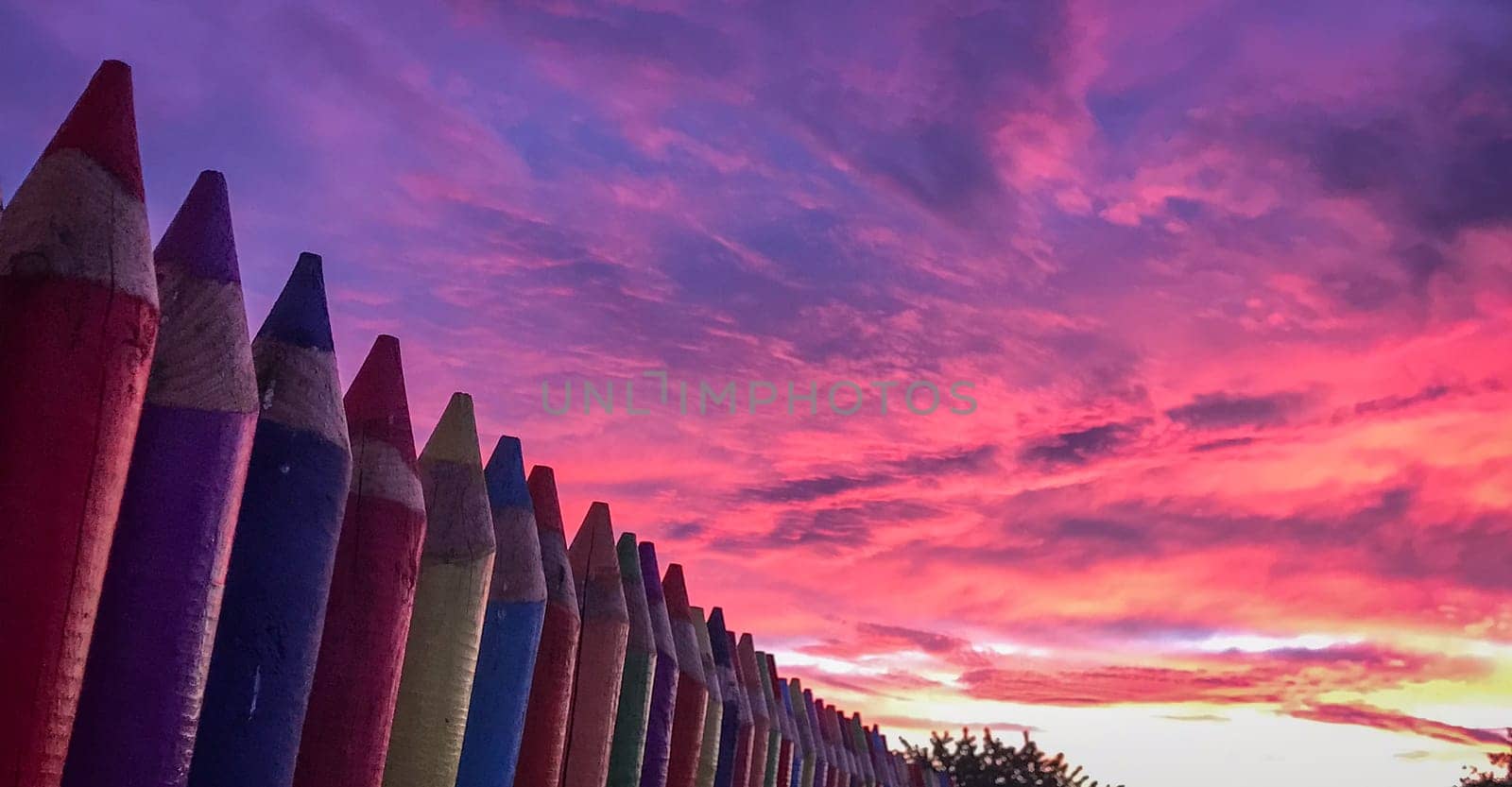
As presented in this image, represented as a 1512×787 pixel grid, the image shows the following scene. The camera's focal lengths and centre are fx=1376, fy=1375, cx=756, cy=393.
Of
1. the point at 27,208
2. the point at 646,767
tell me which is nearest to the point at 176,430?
the point at 27,208

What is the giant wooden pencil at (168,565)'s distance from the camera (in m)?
3.01

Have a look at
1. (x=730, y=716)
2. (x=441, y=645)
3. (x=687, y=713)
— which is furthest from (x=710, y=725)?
(x=441, y=645)

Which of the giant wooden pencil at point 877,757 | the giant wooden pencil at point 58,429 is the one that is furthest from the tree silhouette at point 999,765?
the giant wooden pencil at point 58,429

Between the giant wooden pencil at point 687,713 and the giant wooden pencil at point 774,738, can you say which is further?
the giant wooden pencil at point 774,738

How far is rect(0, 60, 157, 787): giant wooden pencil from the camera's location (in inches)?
108

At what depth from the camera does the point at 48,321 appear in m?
2.80

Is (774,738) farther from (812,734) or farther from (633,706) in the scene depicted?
(633,706)

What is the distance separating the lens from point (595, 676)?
5.52 metres

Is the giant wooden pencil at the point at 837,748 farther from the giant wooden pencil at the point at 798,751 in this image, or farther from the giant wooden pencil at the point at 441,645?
the giant wooden pencil at the point at 441,645

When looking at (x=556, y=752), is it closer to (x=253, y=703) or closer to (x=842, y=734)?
(x=253, y=703)

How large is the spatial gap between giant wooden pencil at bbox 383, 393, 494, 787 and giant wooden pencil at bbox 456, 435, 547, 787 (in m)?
0.29

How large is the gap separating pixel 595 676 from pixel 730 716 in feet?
9.66

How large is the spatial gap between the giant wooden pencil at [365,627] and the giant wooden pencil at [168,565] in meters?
0.68

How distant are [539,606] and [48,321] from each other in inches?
91.8
